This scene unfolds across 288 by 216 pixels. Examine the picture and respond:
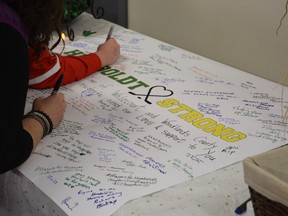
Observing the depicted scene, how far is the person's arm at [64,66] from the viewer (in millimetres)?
1166

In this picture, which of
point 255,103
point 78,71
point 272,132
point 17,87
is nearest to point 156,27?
point 78,71

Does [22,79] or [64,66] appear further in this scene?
[64,66]

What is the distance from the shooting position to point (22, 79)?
79 cm

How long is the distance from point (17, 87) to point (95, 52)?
1.92ft

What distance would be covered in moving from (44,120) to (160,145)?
0.82 ft

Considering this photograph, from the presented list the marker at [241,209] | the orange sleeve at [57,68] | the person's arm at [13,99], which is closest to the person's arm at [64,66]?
the orange sleeve at [57,68]

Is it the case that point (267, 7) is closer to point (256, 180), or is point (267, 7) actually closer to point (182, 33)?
point (182, 33)

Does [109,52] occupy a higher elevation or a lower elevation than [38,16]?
lower

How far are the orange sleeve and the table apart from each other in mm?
24

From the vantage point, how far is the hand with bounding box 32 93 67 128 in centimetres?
97

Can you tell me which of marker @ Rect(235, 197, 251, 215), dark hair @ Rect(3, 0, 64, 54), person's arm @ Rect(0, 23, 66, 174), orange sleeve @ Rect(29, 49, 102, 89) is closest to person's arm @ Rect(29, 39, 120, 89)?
orange sleeve @ Rect(29, 49, 102, 89)

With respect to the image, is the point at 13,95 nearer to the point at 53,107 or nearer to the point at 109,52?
the point at 53,107

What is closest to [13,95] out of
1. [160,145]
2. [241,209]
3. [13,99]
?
[13,99]

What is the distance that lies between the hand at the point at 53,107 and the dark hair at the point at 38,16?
13 cm
